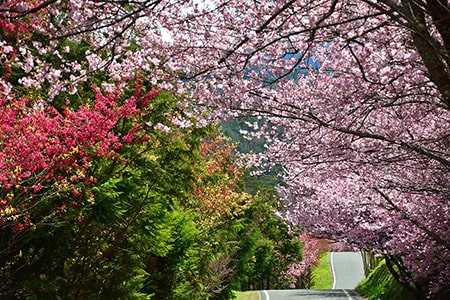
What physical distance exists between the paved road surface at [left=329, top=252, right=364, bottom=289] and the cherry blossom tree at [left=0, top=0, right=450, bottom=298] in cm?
3743

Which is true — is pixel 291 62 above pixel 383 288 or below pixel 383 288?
above

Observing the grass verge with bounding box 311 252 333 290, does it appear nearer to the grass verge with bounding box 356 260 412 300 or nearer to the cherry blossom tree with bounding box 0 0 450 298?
the grass verge with bounding box 356 260 412 300

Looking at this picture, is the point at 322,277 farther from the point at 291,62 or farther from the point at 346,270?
the point at 291,62

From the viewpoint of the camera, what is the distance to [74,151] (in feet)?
23.1

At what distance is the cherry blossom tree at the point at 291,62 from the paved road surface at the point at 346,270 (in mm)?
37432

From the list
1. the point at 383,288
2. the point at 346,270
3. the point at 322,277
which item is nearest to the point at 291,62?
the point at 383,288

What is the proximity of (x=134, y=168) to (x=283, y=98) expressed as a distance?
4.55 metres

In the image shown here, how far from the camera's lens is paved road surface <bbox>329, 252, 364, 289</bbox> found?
49.1 m

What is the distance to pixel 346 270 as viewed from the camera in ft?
189

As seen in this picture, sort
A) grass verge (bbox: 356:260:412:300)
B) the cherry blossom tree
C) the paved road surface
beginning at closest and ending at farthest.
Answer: the cherry blossom tree, grass verge (bbox: 356:260:412:300), the paved road surface

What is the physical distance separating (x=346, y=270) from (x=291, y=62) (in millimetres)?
53562

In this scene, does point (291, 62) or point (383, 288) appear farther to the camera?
point (383, 288)

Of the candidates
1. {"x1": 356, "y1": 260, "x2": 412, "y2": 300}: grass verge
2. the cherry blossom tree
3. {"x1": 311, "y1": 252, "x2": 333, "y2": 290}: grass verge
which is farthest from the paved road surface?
the cherry blossom tree

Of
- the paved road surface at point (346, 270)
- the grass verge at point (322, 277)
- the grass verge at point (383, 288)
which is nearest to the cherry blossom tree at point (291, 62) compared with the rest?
the grass verge at point (383, 288)
